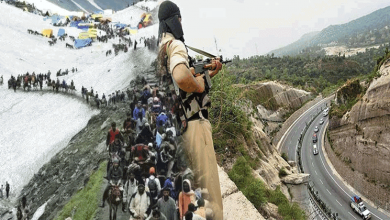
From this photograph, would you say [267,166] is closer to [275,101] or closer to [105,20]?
[105,20]

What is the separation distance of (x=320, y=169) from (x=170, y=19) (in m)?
38.9

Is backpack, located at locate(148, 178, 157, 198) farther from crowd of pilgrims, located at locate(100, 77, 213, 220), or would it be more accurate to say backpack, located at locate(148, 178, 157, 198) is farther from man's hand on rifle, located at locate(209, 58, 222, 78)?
man's hand on rifle, located at locate(209, 58, 222, 78)

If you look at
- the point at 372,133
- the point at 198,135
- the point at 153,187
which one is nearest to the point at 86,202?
the point at 153,187

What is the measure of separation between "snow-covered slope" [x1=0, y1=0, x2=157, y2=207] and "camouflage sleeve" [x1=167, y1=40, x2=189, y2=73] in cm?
49

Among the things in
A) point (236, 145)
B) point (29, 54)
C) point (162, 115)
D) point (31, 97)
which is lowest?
point (236, 145)

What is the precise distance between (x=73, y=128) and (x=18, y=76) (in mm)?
787

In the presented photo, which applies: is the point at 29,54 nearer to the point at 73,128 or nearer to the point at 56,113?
the point at 56,113

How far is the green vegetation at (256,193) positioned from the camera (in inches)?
267

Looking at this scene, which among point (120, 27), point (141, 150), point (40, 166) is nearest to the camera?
point (40, 166)

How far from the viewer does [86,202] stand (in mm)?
1937

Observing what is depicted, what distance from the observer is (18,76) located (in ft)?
8.13

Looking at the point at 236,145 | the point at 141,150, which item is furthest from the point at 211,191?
the point at 236,145

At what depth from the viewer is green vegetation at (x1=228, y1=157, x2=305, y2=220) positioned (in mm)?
6777

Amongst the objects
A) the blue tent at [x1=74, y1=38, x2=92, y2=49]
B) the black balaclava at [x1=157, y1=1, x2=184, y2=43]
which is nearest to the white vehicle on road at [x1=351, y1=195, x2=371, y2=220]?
the blue tent at [x1=74, y1=38, x2=92, y2=49]
